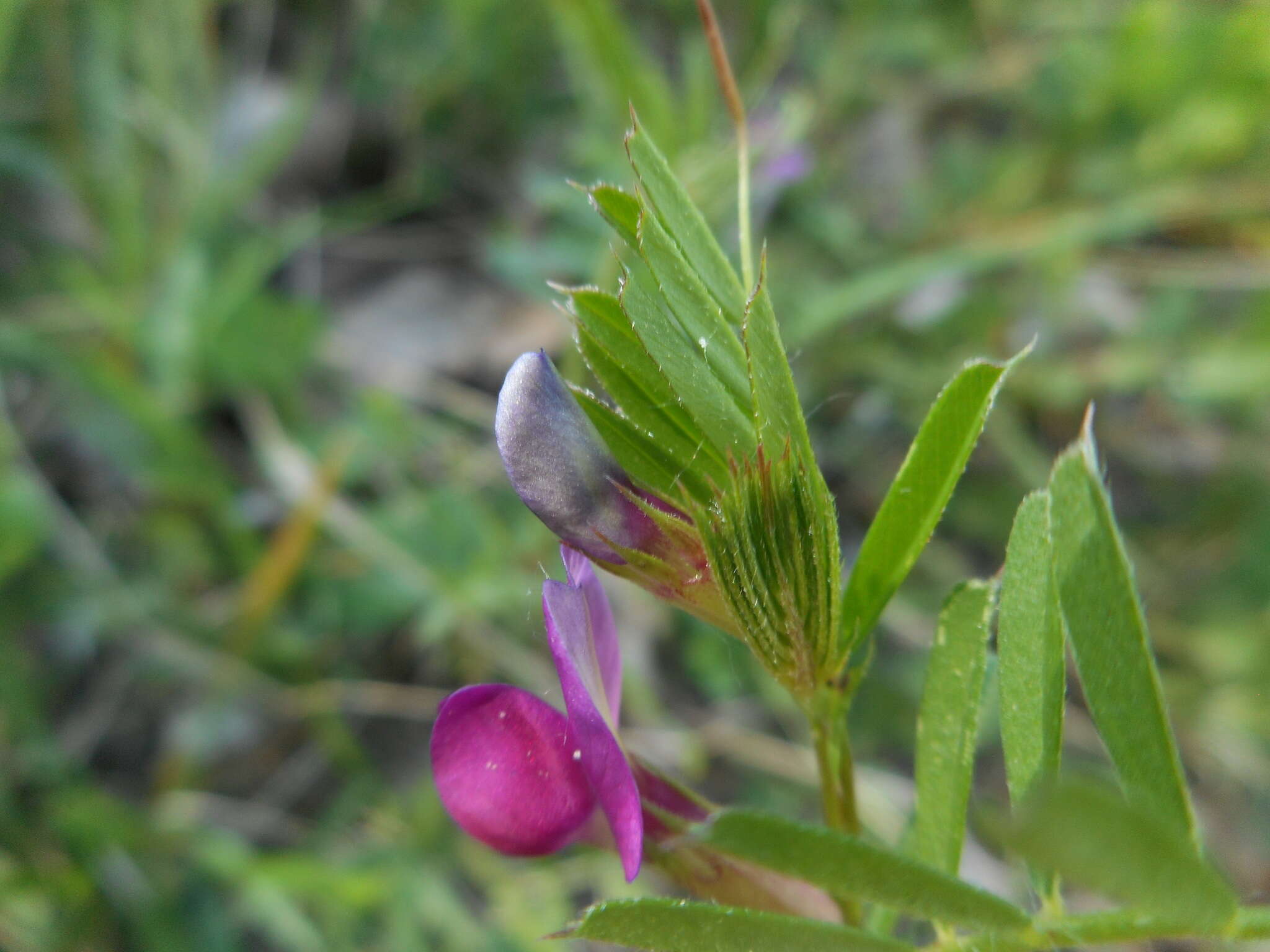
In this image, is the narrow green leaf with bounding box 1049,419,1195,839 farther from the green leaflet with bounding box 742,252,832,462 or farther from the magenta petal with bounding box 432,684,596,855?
the magenta petal with bounding box 432,684,596,855

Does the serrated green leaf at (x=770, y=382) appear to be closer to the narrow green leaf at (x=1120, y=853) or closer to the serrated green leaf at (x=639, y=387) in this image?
the serrated green leaf at (x=639, y=387)

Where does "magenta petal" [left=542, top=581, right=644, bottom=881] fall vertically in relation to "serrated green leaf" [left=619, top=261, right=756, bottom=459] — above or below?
below

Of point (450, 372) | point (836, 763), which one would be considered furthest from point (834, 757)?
point (450, 372)

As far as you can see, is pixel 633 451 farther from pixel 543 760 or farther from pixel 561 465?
pixel 543 760

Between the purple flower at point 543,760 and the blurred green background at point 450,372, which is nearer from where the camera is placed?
the purple flower at point 543,760

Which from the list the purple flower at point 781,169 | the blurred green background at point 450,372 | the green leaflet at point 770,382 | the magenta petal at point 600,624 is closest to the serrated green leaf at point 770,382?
the green leaflet at point 770,382

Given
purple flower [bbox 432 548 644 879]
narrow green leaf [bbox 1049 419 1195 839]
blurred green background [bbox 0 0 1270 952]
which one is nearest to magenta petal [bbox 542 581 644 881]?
purple flower [bbox 432 548 644 879]

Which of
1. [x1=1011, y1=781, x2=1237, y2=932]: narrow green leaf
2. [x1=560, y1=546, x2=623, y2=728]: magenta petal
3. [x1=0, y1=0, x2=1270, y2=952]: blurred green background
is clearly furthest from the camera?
[x1=0, y1=0, x2=1270, y2=952]: blurred green background

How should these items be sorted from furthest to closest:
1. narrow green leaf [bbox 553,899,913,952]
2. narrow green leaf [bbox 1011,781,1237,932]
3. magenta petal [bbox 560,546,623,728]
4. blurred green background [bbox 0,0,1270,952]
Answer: blurred green background [bbox 0,0,1270,952] < magenta petal [bbox 560,546,623,728] < narrow green leaf [bbox 553,899,913,952] < narrow green leaf [bbox 1011,781,1237,932]

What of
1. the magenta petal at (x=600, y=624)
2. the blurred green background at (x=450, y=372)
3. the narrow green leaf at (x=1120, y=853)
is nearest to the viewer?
the narrow green leaf at (x=1120, y=853)
